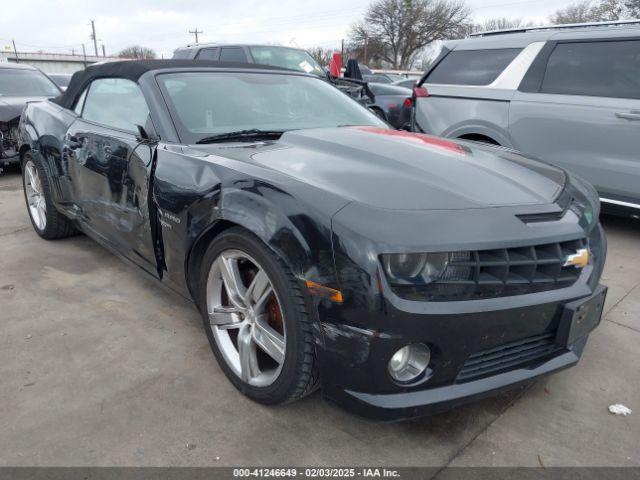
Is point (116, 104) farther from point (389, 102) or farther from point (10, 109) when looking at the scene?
point (389, 102)

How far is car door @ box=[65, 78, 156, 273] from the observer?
2.76 m

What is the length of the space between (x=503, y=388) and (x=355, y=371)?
0.57 metres

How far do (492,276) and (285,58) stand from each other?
7.27 m

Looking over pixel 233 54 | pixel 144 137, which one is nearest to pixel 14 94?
pixel 233 54

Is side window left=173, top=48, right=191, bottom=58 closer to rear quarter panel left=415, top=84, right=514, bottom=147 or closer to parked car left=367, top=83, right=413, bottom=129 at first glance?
parked car left=367, top=83, right=413, bottom=129

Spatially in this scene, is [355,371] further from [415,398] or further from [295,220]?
[295,220]

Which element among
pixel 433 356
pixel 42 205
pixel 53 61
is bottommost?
pixel 53 61

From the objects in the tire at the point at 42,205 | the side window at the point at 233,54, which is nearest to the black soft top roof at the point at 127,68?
the tire at the point at 42,205

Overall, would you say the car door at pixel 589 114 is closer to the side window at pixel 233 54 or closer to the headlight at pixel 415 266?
the headlight at pixel 415 266

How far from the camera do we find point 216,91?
9.57ft

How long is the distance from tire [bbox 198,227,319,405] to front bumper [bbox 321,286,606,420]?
0.12 metres

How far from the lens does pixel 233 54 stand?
26.7 ft

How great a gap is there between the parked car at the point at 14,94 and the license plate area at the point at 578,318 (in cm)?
711

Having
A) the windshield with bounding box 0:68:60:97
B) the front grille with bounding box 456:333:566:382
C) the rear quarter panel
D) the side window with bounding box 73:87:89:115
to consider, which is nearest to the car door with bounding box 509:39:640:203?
the rear quarter panel
